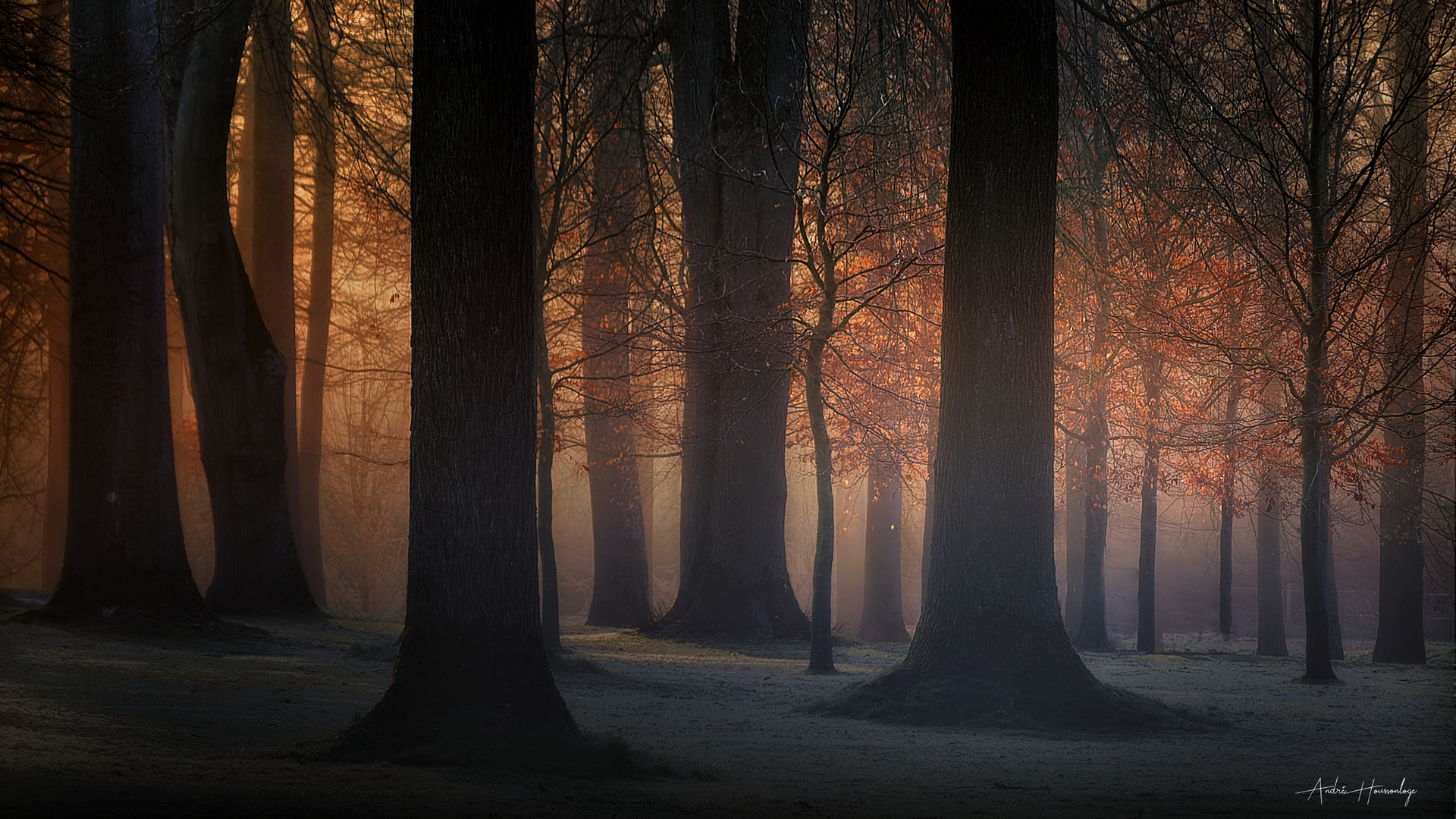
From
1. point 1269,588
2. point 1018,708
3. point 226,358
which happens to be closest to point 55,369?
point 226,358

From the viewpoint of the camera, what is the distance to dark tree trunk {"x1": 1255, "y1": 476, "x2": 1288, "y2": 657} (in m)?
17.5

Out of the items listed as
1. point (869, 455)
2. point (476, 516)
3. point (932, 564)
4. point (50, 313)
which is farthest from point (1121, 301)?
point (50, 313)

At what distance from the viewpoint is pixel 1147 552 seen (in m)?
16.4

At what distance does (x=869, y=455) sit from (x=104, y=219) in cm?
1102

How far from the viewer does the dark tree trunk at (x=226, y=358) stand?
1285cm

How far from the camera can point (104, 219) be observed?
10.4 m

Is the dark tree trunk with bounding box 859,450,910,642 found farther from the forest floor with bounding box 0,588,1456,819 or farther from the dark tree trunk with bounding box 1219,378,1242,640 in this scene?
the forest floor with bounding box 0,588,1456,819

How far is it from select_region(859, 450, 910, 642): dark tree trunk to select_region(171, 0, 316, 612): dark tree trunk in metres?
10.7

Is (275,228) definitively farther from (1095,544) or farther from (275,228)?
(1095,544)

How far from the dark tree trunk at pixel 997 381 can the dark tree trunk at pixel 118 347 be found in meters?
7.40

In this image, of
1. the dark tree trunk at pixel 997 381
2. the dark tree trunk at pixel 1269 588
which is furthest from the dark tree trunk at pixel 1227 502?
the dark tree trunk at pixel 997 381

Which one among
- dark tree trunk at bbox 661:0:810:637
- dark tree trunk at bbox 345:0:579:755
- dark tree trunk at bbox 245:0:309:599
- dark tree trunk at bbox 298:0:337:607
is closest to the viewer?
dark tree trunk at bbox 345:0:579:755
